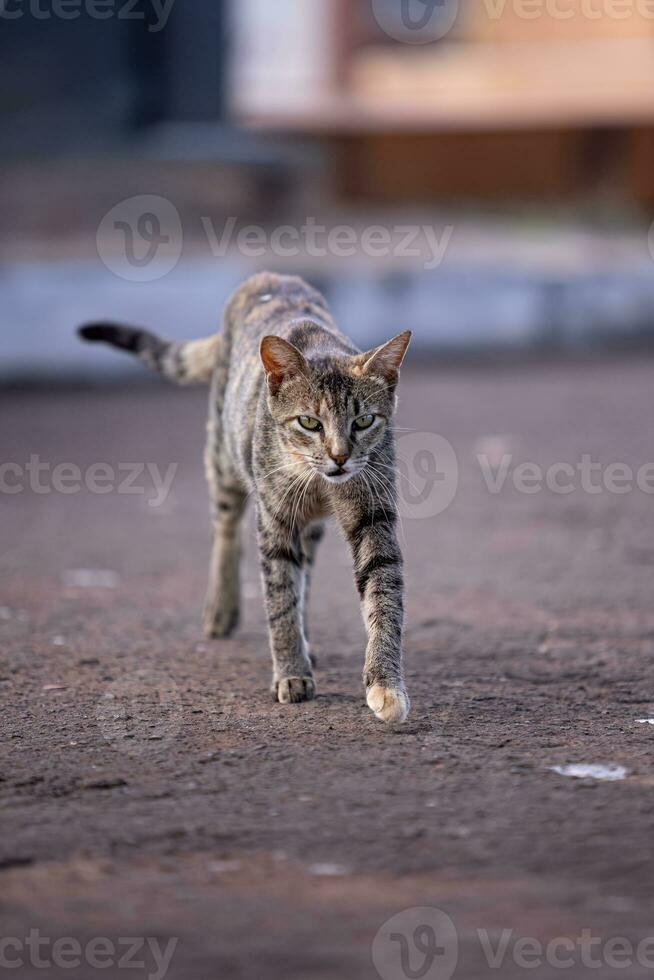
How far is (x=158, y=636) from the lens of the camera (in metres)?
5.82

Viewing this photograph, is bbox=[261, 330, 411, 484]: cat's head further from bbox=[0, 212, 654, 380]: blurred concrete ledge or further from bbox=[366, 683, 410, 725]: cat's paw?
bbox=[0, 212, 654, 380]: blurred concrete ledge

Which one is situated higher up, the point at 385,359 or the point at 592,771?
the point at 385,359

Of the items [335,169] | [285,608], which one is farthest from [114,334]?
[335,169]

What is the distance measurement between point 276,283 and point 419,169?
1080 centimetres

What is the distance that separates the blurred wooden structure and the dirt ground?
7509mm

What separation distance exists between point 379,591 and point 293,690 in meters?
0.42

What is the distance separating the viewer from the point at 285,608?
4855mm

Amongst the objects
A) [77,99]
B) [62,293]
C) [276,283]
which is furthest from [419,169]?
[276,283]

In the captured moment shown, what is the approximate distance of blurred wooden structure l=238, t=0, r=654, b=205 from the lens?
14.5m

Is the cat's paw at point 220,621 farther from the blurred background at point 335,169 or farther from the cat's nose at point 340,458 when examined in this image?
the blurred background at point 335,169

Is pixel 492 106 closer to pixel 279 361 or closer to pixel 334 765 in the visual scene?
pixel 279 361

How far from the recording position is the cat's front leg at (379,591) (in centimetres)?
454

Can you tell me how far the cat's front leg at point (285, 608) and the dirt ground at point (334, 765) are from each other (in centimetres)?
8

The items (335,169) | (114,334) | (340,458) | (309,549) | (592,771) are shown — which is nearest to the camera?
(592,771)
